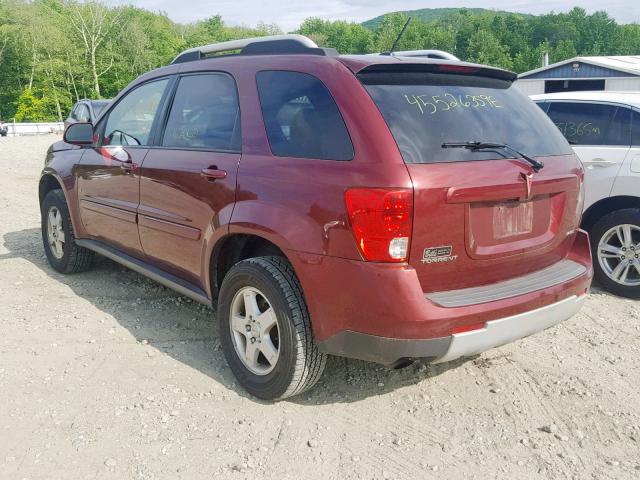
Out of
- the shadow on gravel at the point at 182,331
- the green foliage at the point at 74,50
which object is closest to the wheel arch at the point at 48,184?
the shadow on gravel at the point at 182,331

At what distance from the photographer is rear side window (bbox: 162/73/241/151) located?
357 cm

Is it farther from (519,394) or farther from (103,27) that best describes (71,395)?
(103,27)

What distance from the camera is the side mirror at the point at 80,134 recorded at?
4.93 m

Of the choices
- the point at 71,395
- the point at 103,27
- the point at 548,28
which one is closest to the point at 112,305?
the point at 71,395

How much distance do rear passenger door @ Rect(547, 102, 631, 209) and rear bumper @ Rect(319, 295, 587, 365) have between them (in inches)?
106

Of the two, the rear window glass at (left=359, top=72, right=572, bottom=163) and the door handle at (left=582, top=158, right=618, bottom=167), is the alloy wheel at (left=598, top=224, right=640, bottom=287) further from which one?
the rear window glass at (left=359, top=72, right=572, bottom=163)

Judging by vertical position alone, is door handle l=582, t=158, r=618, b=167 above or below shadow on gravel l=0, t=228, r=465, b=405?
above

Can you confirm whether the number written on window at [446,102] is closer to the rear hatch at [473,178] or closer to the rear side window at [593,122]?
the rear hatch at [473,178]

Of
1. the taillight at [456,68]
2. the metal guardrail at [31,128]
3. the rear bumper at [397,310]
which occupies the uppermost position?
the taillight at [456,68]

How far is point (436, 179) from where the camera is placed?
2.75 metres

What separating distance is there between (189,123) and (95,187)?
1317 mm

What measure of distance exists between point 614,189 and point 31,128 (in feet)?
147

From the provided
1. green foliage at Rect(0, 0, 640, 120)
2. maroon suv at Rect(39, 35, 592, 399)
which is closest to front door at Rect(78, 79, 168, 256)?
maroon suv at Rect(39, 35, 592, 399)

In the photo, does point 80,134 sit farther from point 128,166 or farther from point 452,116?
point 452,116
